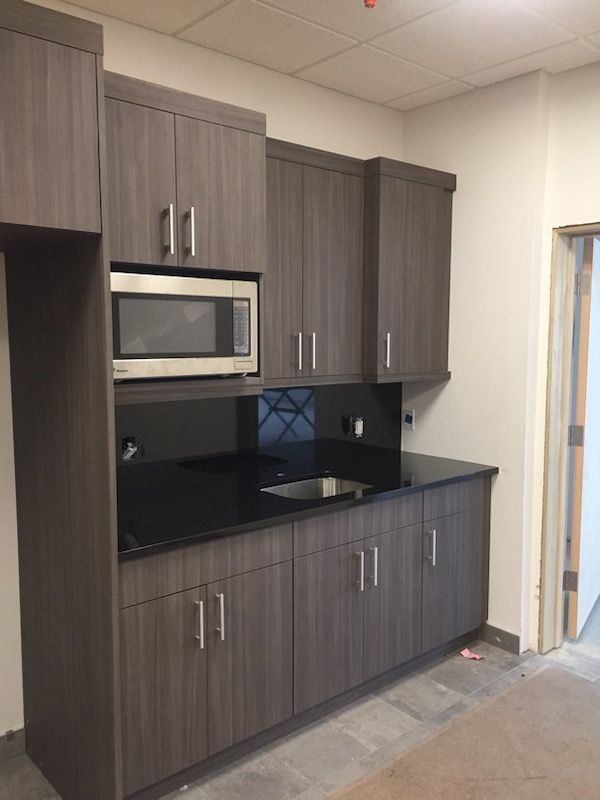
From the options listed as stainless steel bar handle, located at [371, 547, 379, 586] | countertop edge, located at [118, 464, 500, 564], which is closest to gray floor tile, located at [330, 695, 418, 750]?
stainless steel bar handle, located at [371, 547, 379, 586]

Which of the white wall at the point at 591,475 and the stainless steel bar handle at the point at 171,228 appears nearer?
the stainless steel bar handle at the point at 171,228

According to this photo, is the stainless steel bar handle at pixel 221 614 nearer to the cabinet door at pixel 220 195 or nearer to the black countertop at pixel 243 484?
the black countertop at pixel 243 484

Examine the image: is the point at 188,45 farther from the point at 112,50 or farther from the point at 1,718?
the point at 1,718

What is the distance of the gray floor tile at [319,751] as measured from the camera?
233 centimetres

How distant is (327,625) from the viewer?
2.54 m

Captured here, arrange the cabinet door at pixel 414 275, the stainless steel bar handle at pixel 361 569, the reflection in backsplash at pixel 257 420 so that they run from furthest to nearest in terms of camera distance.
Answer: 1. the cabinet door at pixel 414 275
2. the reflection in backsplash at pixel 257 420
3. the stainless steel bar handle at pixel 361 569

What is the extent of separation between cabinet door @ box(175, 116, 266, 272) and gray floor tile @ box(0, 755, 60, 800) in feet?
6.03

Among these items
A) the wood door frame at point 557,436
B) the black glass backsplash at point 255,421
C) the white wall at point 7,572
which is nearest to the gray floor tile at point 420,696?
the wood door frame at point 557,436

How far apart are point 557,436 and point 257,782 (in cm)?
196

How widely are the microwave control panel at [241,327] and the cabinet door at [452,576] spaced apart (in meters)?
1.19

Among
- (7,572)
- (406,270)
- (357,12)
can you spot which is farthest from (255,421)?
(357,12)

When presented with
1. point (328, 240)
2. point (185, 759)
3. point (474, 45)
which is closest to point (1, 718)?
point (185, 759)

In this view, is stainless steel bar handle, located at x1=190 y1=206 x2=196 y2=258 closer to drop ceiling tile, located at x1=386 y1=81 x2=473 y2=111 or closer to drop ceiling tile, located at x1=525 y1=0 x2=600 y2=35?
drop ceiling tile, located at x1=525 y1=0 x2=600 y2=35

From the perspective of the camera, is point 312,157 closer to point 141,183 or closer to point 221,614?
point 141,183
